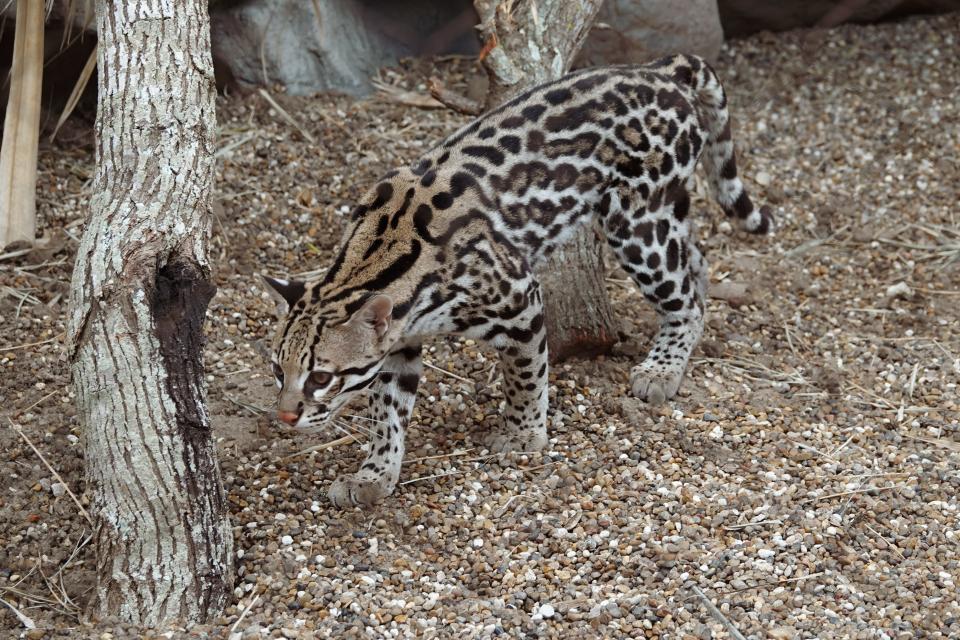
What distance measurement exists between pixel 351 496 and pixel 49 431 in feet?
4.65

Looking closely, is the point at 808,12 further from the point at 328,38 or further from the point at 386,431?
the point at 386,431

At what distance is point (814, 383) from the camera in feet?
19.5

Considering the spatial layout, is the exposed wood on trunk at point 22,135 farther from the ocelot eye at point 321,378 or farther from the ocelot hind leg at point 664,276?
the ocelot hind leg at point 664,276

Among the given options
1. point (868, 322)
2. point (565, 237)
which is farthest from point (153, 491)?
point (868, 322)

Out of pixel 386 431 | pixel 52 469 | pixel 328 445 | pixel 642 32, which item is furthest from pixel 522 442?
pixel 642 32

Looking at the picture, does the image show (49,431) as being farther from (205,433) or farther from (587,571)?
(587,571)

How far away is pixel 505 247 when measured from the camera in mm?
5082

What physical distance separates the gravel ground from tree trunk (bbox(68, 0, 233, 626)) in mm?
248

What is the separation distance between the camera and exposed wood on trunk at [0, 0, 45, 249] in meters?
6.07

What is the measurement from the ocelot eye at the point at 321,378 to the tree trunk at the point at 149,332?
49 centimetres

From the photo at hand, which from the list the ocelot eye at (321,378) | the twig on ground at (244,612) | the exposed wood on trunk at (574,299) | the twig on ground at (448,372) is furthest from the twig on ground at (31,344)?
the exposed wood on trunk at (574,299)

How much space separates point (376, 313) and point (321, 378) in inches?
12.9

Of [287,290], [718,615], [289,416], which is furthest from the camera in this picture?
[287,290]

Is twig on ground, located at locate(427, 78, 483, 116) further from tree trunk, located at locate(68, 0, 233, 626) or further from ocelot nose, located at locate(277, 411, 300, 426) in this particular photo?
ocelot nose, located at locate(277, 411, 300, 426)
